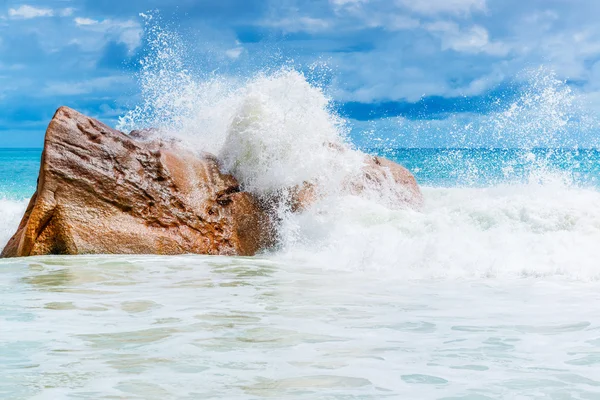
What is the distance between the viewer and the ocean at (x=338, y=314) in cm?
319

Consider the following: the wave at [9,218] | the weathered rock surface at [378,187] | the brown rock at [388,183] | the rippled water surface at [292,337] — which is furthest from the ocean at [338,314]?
the wave at [9,218]

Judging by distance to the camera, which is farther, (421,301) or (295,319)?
(421,301)

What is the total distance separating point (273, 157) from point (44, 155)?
8.70ft

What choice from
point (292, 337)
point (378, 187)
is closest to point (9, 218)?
point (378, 187)

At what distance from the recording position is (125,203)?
7594 mm

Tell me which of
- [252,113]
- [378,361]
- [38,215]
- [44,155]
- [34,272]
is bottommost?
[378,361]

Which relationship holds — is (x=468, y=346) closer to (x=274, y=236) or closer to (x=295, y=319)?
(x=295, y=319)

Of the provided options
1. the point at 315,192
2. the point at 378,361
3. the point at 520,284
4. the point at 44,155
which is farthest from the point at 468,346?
the point at 44,155

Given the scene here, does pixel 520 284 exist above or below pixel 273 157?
below

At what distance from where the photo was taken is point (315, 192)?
8477 millimetres

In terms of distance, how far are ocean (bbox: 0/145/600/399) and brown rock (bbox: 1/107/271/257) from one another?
368mm

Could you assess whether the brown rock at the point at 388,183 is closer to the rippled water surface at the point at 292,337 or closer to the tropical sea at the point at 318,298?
the tropical sea at the point at 318,298

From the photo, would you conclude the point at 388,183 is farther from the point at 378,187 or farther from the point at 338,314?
the point at 338,314

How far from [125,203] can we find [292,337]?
13.6 feet
